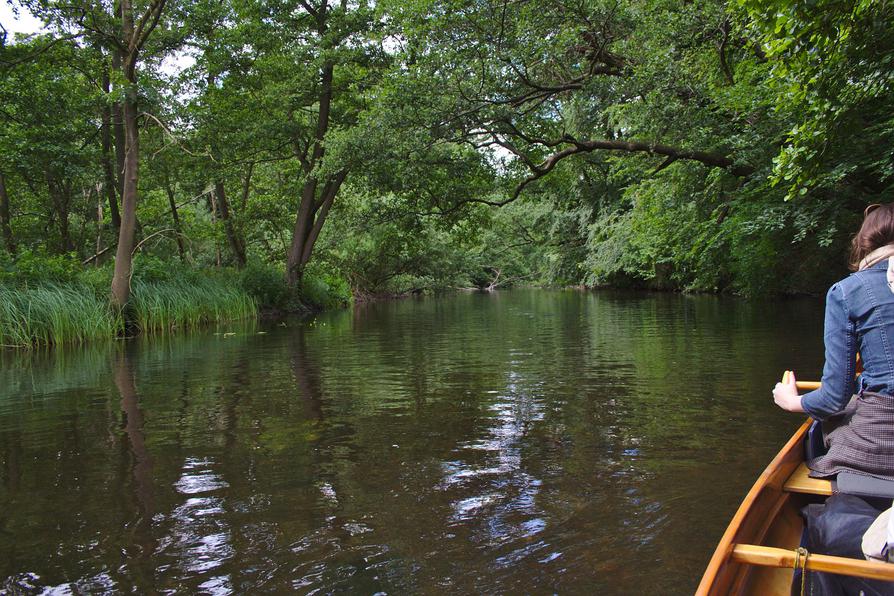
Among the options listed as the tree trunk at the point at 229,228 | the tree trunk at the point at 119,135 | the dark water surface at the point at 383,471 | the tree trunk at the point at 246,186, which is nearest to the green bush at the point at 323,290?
the tree trunk at the point at 229,228

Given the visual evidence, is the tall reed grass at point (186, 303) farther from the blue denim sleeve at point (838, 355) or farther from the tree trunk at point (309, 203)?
the blue denim sleeve at point (838, 355)

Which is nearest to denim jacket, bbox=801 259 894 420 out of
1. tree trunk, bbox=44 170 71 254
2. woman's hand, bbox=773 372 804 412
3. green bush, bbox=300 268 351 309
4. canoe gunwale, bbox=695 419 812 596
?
woman's hand, bbox=773 372 804 412

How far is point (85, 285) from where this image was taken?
14.0 metres

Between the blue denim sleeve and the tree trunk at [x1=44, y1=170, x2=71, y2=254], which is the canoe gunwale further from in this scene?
the tree trunk at [x1=44, y1=170, x2=71, y2=254]

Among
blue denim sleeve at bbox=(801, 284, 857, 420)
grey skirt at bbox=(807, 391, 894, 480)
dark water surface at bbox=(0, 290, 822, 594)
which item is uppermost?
blue denim sleeve at bbox=(801, 284, 857, 420)

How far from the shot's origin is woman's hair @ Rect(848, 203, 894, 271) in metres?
2.38

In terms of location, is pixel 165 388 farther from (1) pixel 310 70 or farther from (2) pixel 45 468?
(1) pixel 310 70

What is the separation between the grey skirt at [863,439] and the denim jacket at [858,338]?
55mm

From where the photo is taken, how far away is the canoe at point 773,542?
1.95 m

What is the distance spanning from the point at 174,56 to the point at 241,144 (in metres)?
3.54

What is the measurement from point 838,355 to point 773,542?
85 cm

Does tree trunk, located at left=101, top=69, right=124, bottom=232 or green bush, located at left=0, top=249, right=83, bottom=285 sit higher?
tree trunk, located at left=101, top=69, right=124, bottom=232

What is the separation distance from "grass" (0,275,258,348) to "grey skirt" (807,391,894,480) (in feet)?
44.3

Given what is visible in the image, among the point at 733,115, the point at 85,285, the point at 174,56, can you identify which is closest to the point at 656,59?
the point at 733,115
